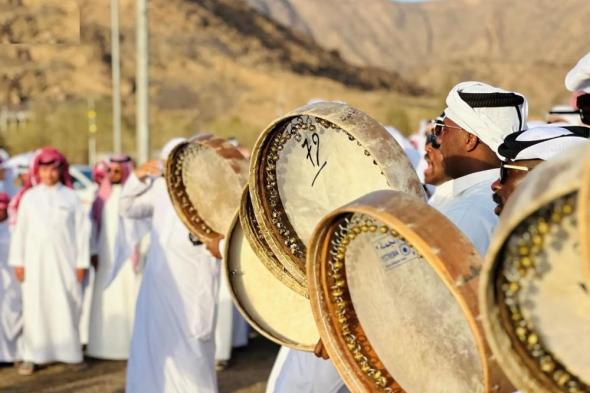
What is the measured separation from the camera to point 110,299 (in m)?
8.37

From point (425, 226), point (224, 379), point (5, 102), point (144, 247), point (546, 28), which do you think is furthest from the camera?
point (546, 28)

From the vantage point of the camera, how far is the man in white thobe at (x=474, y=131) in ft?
10.1

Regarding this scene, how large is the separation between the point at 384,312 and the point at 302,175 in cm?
77

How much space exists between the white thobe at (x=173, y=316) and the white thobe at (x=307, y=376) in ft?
5.33

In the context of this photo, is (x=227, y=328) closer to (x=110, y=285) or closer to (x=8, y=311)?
(x=110, y=285)

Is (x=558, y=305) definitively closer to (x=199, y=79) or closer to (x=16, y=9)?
(x=16, y=9)

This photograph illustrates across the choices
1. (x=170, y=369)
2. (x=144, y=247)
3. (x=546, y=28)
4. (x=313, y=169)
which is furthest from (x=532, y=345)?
(x=546, y=28)

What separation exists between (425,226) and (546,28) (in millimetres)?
117650

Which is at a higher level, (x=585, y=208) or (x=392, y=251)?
(x=585, y=208)

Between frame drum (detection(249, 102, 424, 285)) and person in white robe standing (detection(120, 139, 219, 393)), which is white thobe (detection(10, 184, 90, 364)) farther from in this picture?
frame drum (detection(249, 102, 424, 285))

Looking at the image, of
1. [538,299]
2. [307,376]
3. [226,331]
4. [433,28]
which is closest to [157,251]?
[307,376]

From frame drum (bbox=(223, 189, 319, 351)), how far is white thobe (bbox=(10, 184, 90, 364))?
4125 mm

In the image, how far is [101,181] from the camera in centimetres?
884

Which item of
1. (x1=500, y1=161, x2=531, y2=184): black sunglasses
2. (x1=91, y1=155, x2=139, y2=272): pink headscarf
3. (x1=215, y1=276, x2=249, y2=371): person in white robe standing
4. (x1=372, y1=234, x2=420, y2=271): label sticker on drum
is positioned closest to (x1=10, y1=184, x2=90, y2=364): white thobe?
(x1=91, y1=155, x2=139, y2=272): pink headscarf
